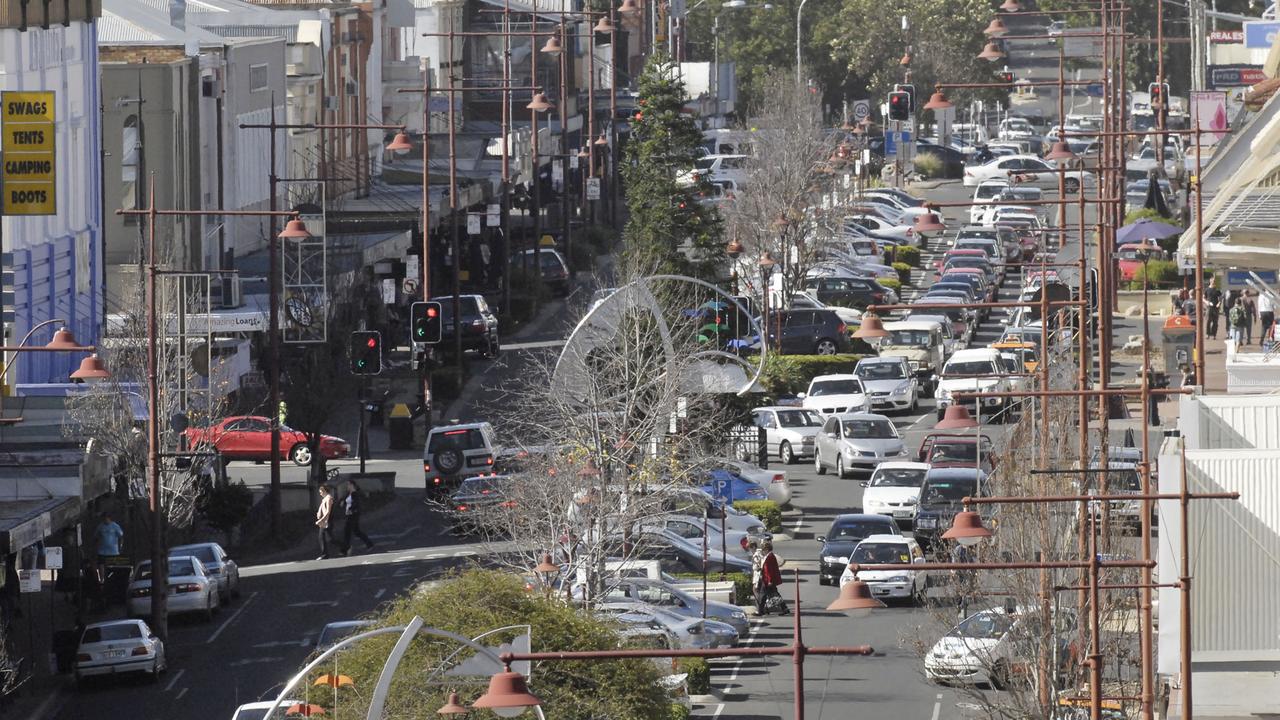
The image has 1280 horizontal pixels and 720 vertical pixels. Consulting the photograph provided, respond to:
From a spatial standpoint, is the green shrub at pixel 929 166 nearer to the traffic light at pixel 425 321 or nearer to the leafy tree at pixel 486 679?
the traffic light at pixel 425 321

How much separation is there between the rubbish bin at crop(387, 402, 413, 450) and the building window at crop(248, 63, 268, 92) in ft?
47.4

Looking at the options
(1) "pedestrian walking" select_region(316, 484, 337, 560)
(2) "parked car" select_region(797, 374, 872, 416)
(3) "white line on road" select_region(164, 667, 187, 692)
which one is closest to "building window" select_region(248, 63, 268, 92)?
(2) "parked car" select_region(797, 374, 872, 416)

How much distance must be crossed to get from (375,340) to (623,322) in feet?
15.4

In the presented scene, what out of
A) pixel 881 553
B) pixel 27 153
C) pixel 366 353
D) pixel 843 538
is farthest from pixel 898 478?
pixel 27 153

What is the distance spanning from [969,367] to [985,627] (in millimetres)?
25365

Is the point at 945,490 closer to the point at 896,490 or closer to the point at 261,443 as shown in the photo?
the point at 896,490

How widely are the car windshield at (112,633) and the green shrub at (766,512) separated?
1436 cm

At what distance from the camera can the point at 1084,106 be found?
142m

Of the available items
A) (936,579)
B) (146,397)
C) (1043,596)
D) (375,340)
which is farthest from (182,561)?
(1043,596)

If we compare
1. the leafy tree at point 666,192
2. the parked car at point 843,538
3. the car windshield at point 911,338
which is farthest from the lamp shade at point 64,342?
the car windshield at point 911,338

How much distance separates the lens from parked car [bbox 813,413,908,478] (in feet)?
179

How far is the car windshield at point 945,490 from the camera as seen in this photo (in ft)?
154

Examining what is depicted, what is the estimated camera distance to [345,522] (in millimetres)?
48281

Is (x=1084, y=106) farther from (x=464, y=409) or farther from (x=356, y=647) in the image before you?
(x=356, y=647)
